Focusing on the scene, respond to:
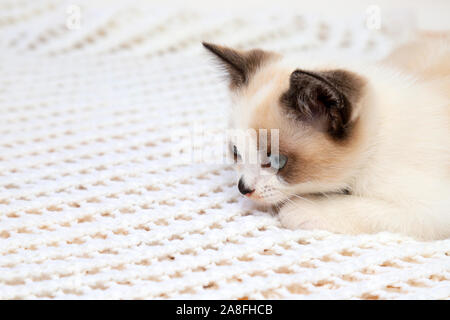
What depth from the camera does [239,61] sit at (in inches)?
38.9

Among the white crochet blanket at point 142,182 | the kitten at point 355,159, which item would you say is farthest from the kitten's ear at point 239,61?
the white crochet blanket at point 142,182

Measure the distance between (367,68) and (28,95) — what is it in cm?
96

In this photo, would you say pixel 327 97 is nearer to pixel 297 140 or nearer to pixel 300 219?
pixel 297 140

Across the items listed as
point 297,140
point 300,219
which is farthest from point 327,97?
point 300,219

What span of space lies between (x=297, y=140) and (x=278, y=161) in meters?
0.05

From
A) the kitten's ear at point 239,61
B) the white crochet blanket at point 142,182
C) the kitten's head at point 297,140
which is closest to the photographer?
the white crochet blanket at point 142,182

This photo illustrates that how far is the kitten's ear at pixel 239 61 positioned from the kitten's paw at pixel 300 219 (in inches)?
11.6

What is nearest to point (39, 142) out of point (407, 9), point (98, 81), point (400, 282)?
point (98, 81)

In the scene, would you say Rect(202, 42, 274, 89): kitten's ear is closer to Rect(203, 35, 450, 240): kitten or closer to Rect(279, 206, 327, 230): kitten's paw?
Rect(203, 35, 450, 240): kitten

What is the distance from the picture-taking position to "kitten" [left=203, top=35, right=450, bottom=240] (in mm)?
827

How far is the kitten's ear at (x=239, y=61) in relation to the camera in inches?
38.4

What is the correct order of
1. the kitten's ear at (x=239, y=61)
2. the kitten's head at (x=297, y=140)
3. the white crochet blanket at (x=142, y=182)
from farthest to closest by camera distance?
the kitten's ear at (x=239, y=61)
the kitten's head at (x=297, y=140)
the white crochet blanket at (x=142, y=182)

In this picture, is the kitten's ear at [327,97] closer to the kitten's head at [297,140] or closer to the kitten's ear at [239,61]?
the kitten's head at [297,140]
